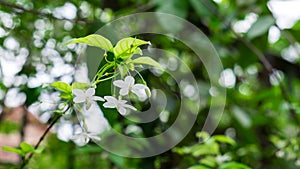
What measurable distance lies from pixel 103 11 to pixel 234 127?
391 millimetres

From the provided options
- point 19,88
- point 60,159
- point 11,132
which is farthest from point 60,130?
point 11,132

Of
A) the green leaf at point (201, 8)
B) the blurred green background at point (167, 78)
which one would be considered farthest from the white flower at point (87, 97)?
the green leaf at point (201, 8)

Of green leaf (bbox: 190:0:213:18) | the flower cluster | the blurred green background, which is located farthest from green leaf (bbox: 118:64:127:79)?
green leaf (bbox: 190:0:213:18)

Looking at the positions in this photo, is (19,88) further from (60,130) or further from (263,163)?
(263,163)

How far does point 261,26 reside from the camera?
771 mm

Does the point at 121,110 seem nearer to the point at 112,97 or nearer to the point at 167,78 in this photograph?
the point at 112,97

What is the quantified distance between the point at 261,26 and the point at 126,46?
0.45 m

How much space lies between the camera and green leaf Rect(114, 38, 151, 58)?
0.37 meters

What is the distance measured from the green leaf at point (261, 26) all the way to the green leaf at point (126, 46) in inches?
17.3

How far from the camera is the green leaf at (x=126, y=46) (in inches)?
14.5

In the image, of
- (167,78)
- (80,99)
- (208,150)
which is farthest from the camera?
(167,78)

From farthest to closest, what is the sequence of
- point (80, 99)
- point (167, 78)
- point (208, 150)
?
1. point (167, 78)
2. point (208, 150)
3. point (80, 99)

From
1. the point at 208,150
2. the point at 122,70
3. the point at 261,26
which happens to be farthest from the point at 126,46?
the point at 261,26

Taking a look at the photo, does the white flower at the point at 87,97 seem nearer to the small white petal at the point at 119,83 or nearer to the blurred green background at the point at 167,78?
the small white petal at the point at 119,83
